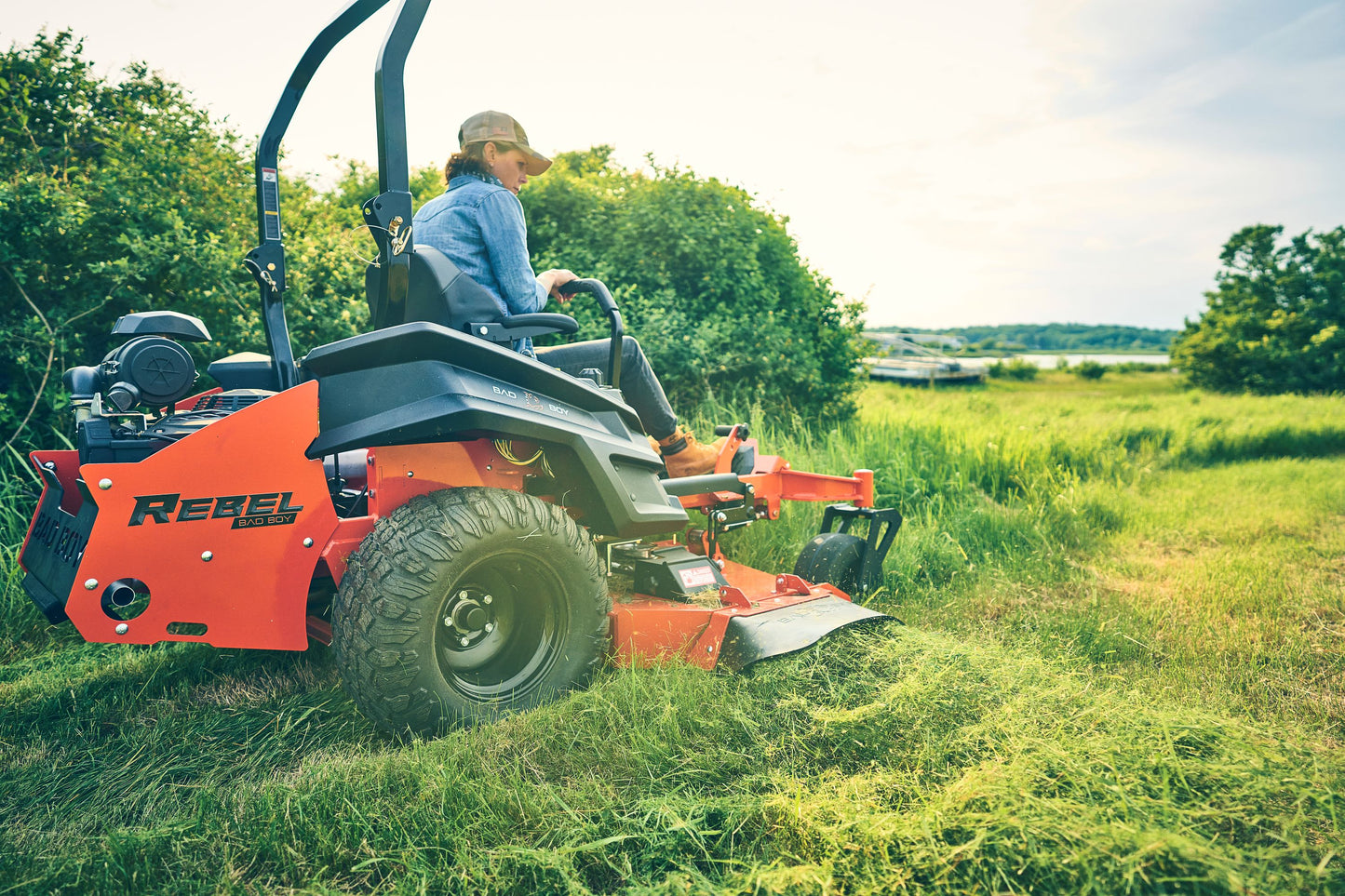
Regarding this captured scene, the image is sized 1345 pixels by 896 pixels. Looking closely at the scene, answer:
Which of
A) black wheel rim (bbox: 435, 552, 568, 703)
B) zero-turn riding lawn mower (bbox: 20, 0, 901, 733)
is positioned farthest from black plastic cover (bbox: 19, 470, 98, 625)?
black wheel rim (bbox: 435, 552, 568, 703)

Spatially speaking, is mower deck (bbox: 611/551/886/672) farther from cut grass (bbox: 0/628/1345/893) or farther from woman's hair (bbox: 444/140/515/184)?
woman's hair (bbox: 444/140/515/184)

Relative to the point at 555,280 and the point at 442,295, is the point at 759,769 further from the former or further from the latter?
the point at 555,280

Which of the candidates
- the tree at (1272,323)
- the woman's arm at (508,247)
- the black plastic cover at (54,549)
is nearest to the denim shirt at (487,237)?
the woman's arm at (508,247)

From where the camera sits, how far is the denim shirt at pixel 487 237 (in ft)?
10.8

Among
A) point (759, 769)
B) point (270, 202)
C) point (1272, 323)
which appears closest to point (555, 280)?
point (270, 202)

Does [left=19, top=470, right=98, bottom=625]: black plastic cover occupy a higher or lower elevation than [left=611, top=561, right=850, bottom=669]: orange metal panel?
higher

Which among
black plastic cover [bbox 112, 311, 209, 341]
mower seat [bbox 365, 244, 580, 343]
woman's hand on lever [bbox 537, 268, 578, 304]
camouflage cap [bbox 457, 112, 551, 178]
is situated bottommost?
black plastic cover [bbox 112, 311, 209, 341]

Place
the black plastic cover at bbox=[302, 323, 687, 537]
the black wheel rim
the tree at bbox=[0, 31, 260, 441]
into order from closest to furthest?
the black plastic cover at bbox=[302, 323, 687, 537] → the black wheel rim → the tree at bbox=[0, 31, 260, 441]

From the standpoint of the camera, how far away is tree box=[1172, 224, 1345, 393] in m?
16.1

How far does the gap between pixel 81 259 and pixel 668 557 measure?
3.99 metres

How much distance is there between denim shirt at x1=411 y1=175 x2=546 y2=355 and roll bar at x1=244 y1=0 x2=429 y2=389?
0.43m

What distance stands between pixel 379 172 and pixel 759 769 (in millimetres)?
2114

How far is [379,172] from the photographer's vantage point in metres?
2.69

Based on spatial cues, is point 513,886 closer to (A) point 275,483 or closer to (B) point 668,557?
(A) point 275,483
